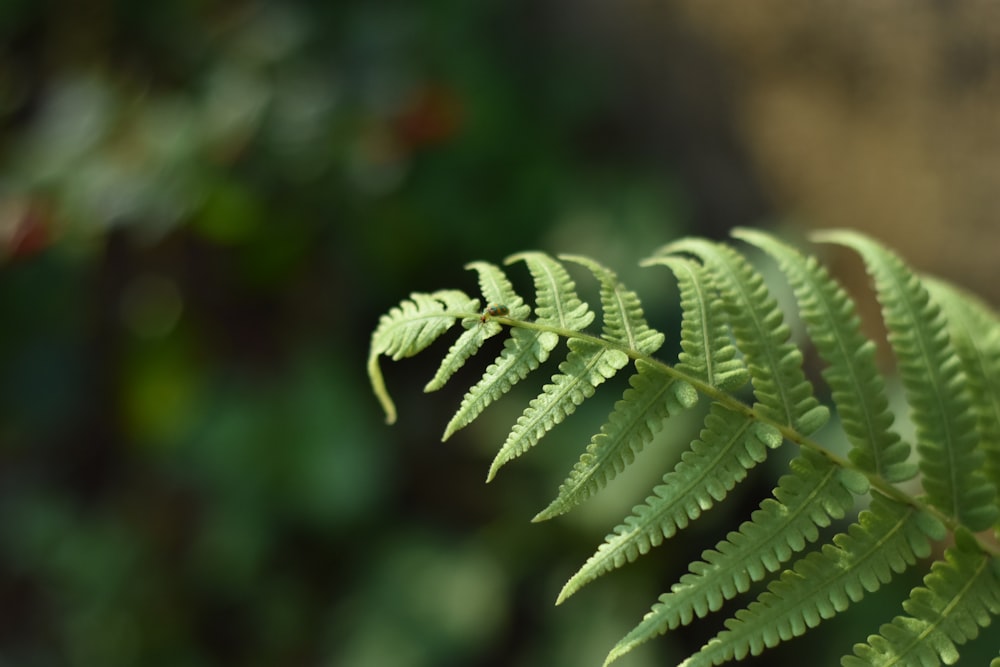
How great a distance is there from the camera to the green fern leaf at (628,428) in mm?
1001

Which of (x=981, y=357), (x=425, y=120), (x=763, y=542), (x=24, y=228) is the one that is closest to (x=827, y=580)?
(x=763, y=542)

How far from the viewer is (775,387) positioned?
3.54 feet

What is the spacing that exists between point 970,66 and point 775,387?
1.94m

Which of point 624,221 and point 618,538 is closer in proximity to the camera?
point 618,538

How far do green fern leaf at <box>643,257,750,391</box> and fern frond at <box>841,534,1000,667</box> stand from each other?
298mm

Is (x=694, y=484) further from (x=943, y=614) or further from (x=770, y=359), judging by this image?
(x=943, y=614)

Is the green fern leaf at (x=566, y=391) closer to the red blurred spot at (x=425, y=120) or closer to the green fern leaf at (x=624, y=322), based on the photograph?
the green fern leaf at (x=624, y=322)

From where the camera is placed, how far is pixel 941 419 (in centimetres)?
111

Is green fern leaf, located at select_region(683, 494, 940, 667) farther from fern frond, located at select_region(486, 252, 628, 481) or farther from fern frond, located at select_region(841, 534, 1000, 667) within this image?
fern frond, located at select_region(486, 252, 628, 481)

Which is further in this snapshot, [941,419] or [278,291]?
[278,291]

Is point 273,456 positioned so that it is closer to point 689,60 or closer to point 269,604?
point 269,604

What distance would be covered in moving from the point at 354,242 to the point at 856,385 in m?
2.40

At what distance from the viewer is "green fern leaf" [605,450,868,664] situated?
0.97 metres

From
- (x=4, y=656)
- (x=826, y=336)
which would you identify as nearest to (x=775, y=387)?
(x=826, y=336)
